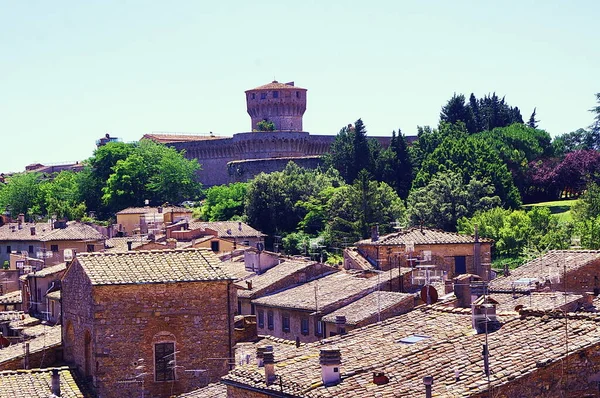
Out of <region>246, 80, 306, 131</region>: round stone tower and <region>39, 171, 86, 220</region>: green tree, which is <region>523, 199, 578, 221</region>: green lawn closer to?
<region>39, 171, 86, 220</region>: green tree

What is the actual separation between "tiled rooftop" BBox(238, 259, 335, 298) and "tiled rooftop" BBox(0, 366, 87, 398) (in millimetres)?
13046

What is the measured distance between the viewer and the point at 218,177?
9831 cm

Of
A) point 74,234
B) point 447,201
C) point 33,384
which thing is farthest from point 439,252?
point 447,201

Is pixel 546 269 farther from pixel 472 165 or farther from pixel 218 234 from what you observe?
pixel 472 165

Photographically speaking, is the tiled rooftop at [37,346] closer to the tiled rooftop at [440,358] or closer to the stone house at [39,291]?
the stone house at [39,291]

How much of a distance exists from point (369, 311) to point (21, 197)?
220 ft

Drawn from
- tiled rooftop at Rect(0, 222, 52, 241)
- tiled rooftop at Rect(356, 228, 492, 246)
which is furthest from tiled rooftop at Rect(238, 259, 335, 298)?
tiled rooftop at Rect(0, 222, 52, 241)

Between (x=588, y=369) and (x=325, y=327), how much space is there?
16.5 meters

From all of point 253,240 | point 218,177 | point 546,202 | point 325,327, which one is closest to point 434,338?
point 325,327

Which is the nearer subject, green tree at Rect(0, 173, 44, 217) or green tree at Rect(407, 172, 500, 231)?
green tree at Rect(407, 172, 500, 231)

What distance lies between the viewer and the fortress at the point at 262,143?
9262 cm

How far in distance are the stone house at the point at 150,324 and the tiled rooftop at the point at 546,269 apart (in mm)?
7800

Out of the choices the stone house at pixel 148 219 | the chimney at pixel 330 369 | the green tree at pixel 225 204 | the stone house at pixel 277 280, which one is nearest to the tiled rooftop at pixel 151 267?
the chimney at pixel 330 369

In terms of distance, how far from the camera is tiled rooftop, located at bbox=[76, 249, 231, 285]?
949 inches
